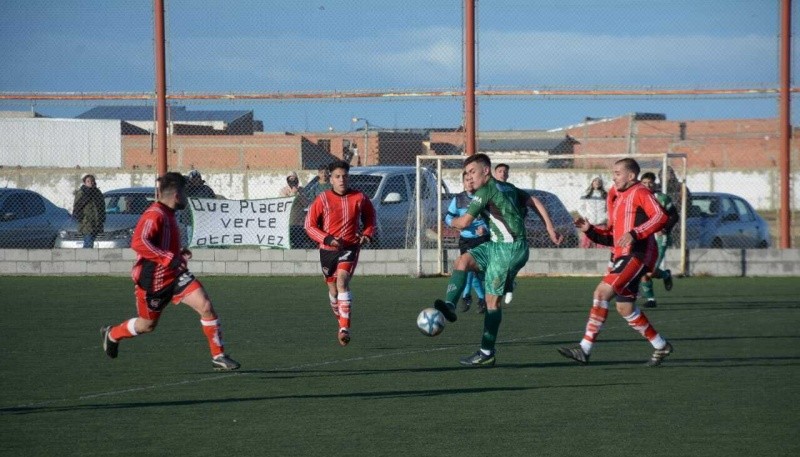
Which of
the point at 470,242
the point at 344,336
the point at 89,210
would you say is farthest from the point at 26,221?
the point at 344,336

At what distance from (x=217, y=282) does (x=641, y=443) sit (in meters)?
13.4

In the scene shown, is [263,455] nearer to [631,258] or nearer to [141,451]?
[141,451]

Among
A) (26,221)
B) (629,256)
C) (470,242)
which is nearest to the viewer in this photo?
(629,256)

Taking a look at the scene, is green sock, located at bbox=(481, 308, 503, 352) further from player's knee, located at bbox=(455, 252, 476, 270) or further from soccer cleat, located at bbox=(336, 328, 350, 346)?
soccer cleat, located at bbox=(336, 328, 350, 346)

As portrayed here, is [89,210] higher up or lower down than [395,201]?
lower down

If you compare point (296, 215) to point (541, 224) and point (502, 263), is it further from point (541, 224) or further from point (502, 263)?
point (502, 263)

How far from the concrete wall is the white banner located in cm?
31

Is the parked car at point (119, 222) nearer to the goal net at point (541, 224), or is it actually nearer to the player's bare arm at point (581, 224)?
the goal net at point (541, 224)

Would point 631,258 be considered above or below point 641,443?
above

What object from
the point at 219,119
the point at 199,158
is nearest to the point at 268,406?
the point at 199,158

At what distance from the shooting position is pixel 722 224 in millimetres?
22469

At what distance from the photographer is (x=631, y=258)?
34.2ft

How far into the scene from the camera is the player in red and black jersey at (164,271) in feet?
31.6

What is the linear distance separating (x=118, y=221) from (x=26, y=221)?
1703 millimetres
